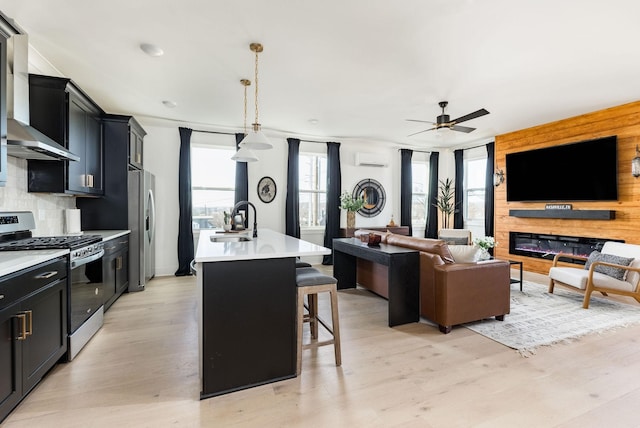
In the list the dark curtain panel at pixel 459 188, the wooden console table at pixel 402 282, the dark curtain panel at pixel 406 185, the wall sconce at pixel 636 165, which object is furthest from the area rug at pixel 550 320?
the dark curtain panel at pixel 459 188

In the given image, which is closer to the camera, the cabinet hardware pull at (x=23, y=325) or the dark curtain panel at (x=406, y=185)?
the cabinet hardware pull at (x=23, y=325)

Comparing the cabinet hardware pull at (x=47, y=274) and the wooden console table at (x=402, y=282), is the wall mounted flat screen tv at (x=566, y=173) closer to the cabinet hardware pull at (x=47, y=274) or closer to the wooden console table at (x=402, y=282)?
the wooden console table at (x=402, y=282)

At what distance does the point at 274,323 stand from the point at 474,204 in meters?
6.67

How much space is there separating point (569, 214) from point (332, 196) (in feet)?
13.9

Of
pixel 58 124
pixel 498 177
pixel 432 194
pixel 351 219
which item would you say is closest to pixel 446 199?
pixel 432 194

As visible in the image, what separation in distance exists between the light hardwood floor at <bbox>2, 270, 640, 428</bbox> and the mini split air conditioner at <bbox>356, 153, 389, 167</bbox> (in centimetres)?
454

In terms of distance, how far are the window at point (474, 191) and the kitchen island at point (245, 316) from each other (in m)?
6.28

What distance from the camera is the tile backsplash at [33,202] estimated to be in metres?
2.77

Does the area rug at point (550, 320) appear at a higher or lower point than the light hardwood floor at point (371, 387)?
higher

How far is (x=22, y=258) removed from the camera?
1.98 m

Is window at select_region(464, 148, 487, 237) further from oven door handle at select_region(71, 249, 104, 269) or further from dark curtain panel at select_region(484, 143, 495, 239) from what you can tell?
oven door handle at select_region(71, 249, 104, 269)

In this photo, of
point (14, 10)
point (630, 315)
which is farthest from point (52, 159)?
point (630, 315)

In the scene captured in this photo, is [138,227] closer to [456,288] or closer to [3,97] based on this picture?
[3,97]

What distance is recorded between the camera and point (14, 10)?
239 cm
